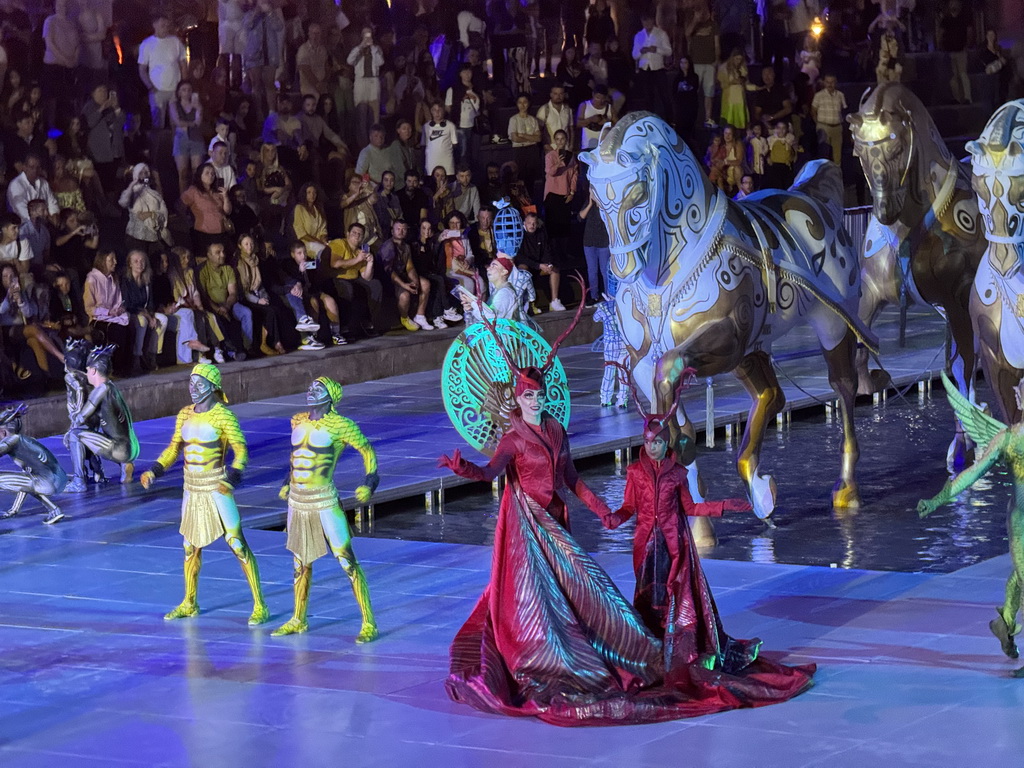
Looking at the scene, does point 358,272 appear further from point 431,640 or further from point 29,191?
point 431,640

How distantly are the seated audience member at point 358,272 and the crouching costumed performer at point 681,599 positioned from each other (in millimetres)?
11263

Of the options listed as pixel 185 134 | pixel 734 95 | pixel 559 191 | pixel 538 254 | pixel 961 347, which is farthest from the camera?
pixel 734 95

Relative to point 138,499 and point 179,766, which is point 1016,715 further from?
point 138,499

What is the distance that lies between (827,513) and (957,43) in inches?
716

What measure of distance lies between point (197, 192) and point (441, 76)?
16.4 ft

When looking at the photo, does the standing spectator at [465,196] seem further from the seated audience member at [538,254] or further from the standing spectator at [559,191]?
the standing spectator at [559,191]

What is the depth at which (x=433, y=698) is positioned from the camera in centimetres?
862

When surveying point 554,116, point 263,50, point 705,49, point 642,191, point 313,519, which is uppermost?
point 263,50

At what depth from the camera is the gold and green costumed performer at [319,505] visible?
979 cm

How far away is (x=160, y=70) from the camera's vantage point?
1978 cm

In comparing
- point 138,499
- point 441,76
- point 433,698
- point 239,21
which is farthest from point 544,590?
point 441,76

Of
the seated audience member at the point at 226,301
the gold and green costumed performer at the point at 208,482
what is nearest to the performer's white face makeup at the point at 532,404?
the gold and green costumed performer at the point at 208,482

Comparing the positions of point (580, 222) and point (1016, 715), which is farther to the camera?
point (580, 222)

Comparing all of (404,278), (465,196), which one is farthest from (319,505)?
(465,196)
